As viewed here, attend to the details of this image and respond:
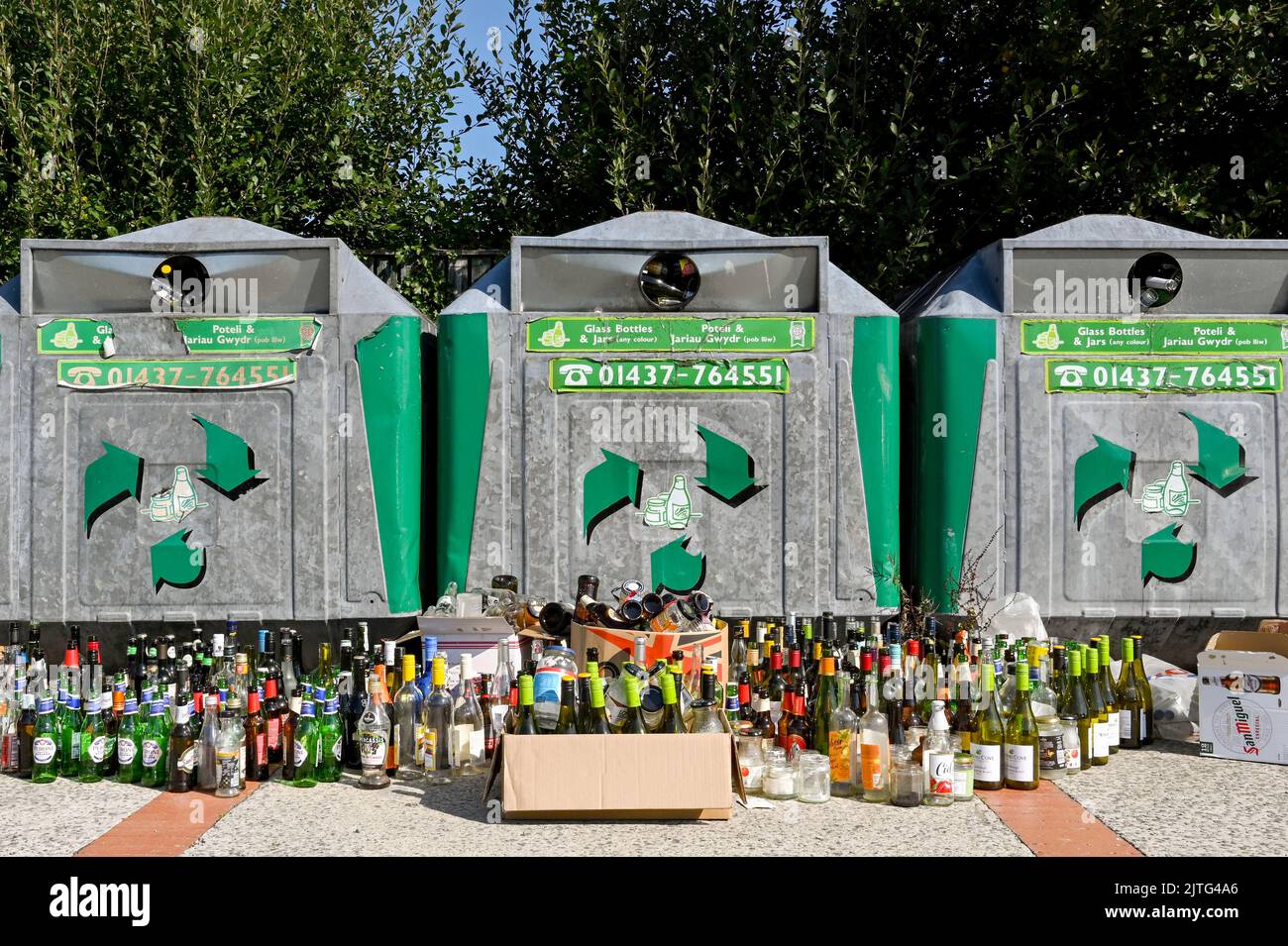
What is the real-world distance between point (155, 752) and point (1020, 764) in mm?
3620

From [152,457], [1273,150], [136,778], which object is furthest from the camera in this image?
[1273,150]

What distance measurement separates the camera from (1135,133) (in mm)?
9938

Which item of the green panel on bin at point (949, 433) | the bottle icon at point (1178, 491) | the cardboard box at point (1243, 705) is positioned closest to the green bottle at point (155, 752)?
the green panel on bin at point (949, 433)

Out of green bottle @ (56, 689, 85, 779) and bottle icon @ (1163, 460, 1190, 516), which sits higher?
bottle icon @ (1163, 460, 1190, 516)

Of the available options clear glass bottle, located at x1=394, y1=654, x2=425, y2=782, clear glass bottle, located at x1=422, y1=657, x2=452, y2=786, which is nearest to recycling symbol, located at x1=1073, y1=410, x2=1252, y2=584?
clear glass bottle, located at x1=422, y1=657, x2=452, y2=786

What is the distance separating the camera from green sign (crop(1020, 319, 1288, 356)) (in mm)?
6301

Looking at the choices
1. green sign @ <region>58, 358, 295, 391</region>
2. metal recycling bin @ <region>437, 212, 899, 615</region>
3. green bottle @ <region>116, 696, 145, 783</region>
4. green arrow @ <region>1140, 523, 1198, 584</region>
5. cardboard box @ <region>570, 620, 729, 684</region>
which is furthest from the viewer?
green arrow @ <region>1140, 523, 1198, 584</region>

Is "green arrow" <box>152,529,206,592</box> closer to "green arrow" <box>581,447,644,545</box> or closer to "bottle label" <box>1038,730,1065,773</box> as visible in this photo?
"green arrow" <box>581,447,644,545</box>

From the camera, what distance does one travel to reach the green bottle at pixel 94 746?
4785mm

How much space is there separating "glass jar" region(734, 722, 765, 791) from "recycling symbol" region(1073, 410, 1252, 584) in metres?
2.81

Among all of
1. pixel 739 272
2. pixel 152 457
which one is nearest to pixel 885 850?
pixel 739 272

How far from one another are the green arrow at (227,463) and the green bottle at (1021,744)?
13.5ft

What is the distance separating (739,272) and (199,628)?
11.9 feet

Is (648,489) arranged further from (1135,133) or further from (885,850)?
(1135,133)
